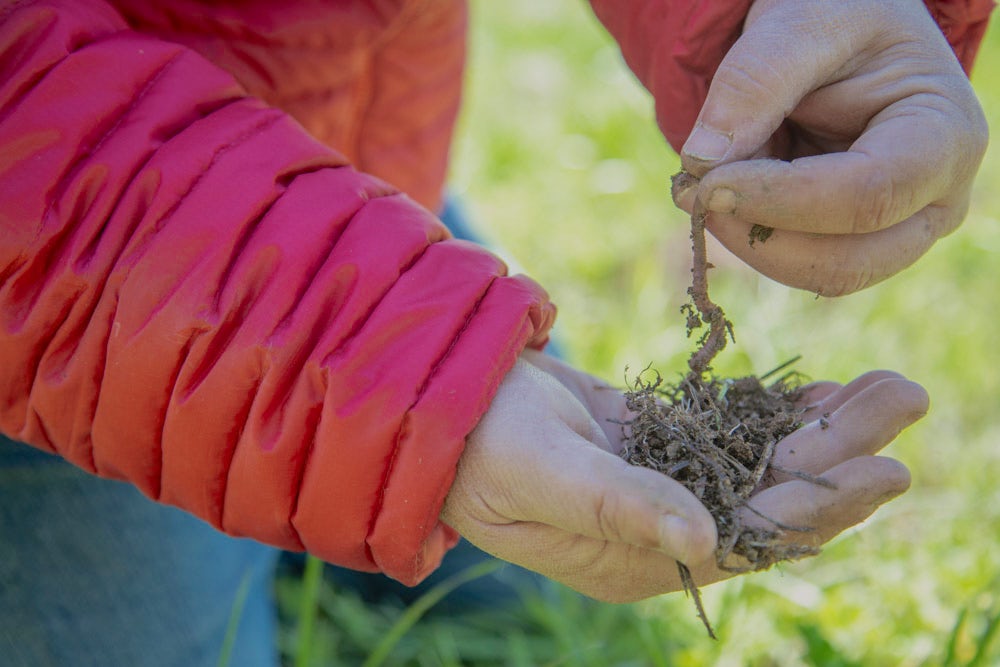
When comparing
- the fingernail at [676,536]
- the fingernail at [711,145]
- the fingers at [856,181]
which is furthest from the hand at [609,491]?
the fingernail at [711,145]

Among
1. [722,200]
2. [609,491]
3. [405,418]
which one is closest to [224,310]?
[405,418]

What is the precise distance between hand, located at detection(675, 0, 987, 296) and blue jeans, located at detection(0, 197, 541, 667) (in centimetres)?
112

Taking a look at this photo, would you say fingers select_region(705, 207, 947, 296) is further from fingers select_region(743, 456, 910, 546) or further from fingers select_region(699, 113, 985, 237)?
fingers select_region(743, 456, 910, 546)

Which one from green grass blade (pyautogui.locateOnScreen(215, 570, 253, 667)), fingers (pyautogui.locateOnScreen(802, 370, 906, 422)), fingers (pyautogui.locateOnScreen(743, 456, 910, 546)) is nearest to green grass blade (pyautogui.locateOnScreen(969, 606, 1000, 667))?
fingers (pyautogui.locateOnScreen(802, 370, 906, 422))

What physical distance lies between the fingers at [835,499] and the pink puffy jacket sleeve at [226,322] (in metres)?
0.38

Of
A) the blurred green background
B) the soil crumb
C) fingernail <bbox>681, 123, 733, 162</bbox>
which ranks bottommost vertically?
the blurred green background

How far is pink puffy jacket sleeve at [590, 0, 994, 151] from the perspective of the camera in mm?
1376

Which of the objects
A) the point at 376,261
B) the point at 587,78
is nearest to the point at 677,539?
the point at 376,261

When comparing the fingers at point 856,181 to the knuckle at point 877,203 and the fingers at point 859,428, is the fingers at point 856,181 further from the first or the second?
the fingers at point 859,428

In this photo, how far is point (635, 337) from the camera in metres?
2.74

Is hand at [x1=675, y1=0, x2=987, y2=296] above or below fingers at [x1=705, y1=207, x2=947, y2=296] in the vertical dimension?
above

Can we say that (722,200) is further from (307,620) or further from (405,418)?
(307,620)

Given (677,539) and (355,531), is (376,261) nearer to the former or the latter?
(355,531)

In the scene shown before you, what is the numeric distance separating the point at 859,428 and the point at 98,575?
1.30m
